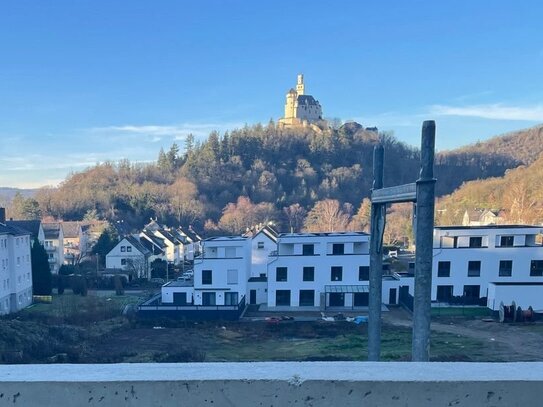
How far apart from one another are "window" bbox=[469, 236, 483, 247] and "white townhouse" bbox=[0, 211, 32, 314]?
82.2 ft

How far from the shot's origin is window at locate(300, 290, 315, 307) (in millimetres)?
21906

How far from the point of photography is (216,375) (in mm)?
1307

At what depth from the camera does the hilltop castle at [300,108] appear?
108 metres

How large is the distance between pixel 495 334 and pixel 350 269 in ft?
25.6

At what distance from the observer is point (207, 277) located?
22.0 m

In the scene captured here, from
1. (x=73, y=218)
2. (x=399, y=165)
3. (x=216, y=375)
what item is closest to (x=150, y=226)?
(x=73, y=218)

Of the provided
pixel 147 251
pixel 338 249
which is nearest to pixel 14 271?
pixel 147 251

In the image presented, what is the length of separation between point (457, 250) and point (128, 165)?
6528 cm

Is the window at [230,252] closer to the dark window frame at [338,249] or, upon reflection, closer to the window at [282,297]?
the window at [282,297]

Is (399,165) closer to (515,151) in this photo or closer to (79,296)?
(515,151)

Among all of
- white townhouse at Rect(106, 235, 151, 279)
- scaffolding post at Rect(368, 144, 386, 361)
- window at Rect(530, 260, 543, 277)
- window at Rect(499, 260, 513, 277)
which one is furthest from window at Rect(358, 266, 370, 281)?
scaffolding post at Rect(368, 144, 386, 361)

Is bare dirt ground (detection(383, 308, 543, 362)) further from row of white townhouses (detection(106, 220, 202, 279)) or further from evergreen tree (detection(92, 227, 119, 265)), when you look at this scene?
evergreen tree (detection(92, 227, 119, 265))

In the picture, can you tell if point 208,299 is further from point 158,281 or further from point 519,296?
point 519,296

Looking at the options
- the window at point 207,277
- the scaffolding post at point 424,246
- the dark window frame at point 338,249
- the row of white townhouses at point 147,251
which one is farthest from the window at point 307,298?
the scaffolding post at point 424,246
